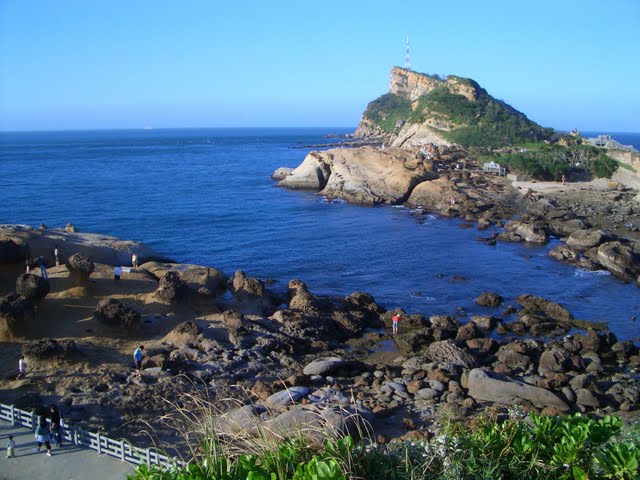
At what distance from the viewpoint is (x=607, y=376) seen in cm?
2134

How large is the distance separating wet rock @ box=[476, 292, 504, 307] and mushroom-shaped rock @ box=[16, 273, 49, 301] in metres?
20.6

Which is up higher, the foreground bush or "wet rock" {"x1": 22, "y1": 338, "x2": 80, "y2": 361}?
the foreground bush

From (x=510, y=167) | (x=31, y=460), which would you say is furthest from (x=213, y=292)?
(x=510, y=167)

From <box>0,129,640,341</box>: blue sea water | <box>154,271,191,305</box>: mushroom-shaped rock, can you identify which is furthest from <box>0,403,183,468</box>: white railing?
<box>0,129,640,341</box>: blue sea water

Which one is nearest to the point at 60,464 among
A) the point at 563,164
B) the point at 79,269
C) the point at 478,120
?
the point at 79,269

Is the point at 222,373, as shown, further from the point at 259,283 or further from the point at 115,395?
the point at 259,283

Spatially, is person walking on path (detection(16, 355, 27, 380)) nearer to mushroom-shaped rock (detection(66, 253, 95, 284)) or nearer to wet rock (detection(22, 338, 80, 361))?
wet rock (detection(22, 338, 80, 361))

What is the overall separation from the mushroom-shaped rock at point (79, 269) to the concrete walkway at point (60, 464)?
12.1 meters

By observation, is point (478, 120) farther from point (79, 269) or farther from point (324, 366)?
point (324, 366)

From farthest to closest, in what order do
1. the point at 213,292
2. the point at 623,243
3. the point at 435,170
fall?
the point at 435,170 < the point at 623,243 < the point at 213,292

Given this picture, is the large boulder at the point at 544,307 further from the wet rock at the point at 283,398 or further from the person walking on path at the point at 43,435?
the person walking on path at the point at 43,435

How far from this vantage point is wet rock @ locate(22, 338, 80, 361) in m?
19.1

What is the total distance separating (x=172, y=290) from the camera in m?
24.7

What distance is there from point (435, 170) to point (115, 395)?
2104 inches
